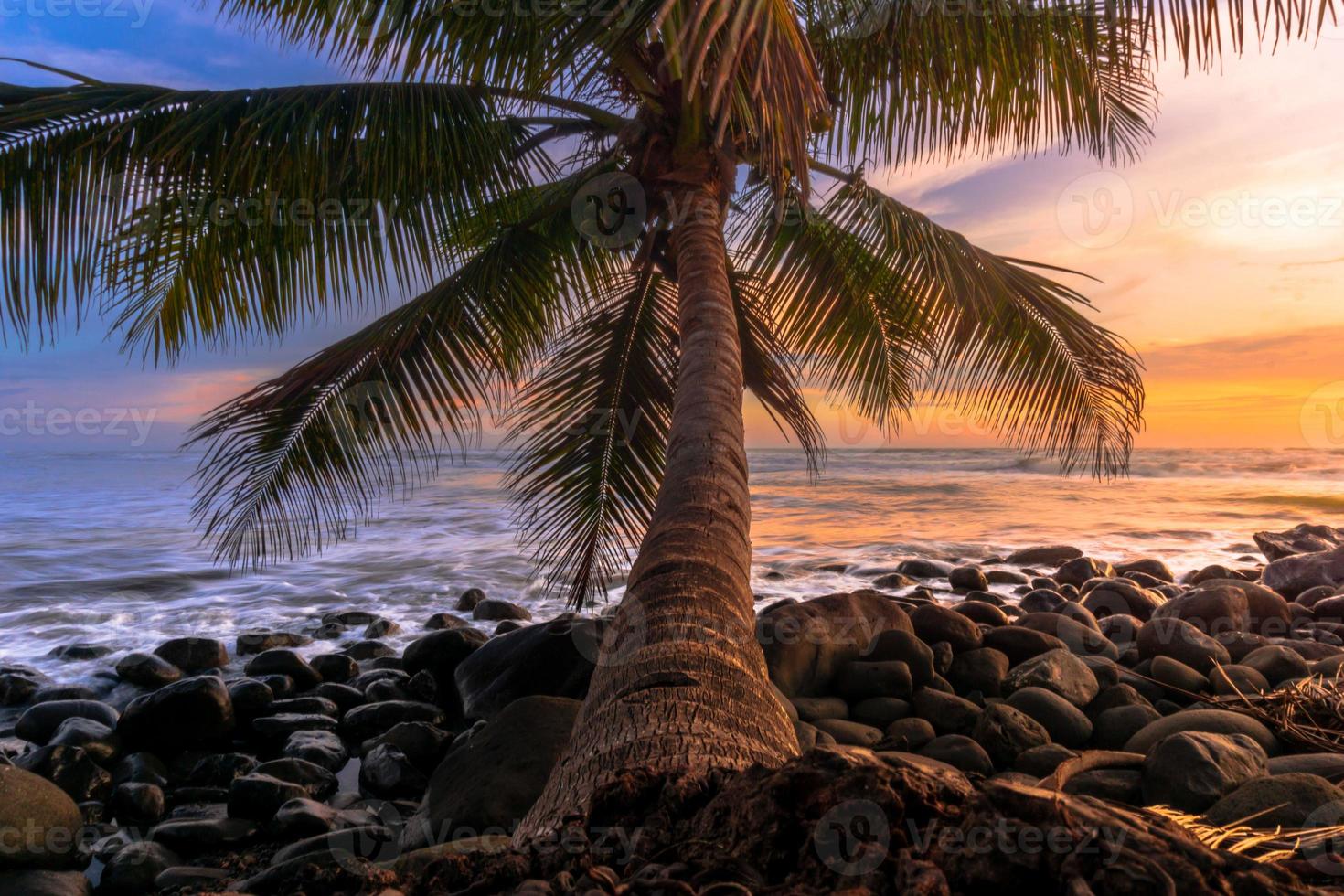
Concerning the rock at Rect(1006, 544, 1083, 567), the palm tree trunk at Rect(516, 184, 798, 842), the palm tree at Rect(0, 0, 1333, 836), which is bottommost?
the rock at Rect(1006, 544, 1083, 567)

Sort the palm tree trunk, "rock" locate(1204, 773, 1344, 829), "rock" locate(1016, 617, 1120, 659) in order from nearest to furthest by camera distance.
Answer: the palm tree trunk < "rock" locate(1204, 773, 1344, 829) < "rock" locate(1016, 617, 1120, 659)

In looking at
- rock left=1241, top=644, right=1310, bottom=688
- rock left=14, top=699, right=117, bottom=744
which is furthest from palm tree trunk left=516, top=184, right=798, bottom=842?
rock left=14, top=699, right=117, bottom=744

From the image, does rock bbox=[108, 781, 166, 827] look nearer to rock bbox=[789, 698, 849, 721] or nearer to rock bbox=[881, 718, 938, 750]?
rock bbox=[789, 698, 849, 721]

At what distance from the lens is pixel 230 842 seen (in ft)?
12.9

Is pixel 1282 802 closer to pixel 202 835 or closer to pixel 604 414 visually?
pixel 202 835

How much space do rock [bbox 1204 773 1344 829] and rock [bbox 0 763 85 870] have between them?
4579 millimetres

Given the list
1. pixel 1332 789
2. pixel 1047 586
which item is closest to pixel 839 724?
pixel 1332 789

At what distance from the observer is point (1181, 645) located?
18.6ft

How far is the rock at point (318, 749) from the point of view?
494 cm

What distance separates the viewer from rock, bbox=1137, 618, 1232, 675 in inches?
221

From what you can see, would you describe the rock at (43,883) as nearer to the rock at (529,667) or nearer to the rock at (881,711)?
the rock at (529,667)

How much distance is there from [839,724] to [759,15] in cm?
376

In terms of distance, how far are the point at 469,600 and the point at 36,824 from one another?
6.25 m

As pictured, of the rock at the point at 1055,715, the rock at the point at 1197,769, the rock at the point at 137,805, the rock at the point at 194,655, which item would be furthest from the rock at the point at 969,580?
the rock at the point at 137,805
